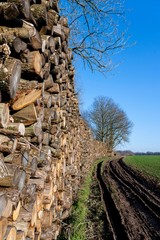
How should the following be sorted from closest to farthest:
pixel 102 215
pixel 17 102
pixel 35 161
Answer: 1. pixel 17 102
2. pixel 35 161
3. pixel 102 215

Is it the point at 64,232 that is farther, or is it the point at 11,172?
the point at 64,232

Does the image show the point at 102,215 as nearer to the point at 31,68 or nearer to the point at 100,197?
the point at 100,197

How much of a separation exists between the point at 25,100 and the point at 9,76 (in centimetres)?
57

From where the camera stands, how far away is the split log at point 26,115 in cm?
280

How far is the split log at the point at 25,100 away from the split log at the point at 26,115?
6 cm

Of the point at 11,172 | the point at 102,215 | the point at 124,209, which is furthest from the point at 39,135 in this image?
the point at 124,209

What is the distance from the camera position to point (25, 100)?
276 centimetres

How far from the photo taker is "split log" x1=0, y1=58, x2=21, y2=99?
2176 mm

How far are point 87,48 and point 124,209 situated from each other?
624 cm

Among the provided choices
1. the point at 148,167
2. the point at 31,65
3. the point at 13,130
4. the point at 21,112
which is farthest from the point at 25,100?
the point at 148,167

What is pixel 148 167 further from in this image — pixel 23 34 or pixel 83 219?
pixel 23 34

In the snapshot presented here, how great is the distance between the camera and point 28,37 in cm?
265

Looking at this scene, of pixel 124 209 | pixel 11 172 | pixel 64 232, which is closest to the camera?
pixel 11 172

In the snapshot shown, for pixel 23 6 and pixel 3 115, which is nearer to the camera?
pixel 3 115
